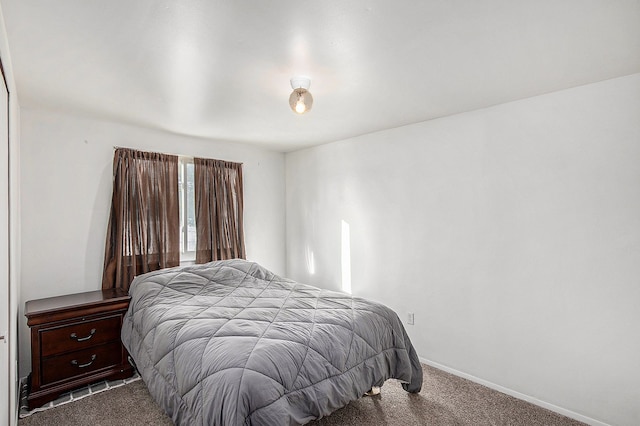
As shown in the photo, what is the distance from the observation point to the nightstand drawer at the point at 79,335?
2586 mm

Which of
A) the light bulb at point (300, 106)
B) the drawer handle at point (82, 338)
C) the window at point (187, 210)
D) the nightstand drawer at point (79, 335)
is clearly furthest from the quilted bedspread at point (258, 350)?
the light bulb at point (300, 106)

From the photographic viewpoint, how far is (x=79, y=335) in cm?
273

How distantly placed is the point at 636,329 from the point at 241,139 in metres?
3.98

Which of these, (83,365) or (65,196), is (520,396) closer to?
(83,365)

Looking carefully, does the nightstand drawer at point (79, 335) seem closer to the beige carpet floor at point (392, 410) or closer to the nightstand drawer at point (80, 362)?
the nightstand drawer at point (80, 362)

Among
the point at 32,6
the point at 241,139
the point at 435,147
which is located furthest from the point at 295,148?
the point at 32,6

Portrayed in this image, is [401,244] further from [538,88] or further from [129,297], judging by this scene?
[129,297]

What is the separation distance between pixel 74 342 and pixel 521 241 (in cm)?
372

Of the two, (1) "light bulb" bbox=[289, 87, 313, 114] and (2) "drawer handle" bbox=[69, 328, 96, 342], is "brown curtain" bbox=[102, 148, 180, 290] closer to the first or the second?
(2) "drawer handle" bbox=[69, 328, 96, 342]

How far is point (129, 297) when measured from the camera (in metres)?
2.99

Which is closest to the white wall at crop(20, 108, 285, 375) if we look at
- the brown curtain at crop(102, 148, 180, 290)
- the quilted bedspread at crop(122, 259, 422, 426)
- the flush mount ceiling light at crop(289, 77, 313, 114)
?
the brown curtain at crop(102, 148, 180, 290)

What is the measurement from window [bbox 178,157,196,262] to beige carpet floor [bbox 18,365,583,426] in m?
1.52

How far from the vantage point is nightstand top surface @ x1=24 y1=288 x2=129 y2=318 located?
8.48 feet

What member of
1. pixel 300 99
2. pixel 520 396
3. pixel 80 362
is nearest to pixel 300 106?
pixel 300 99
